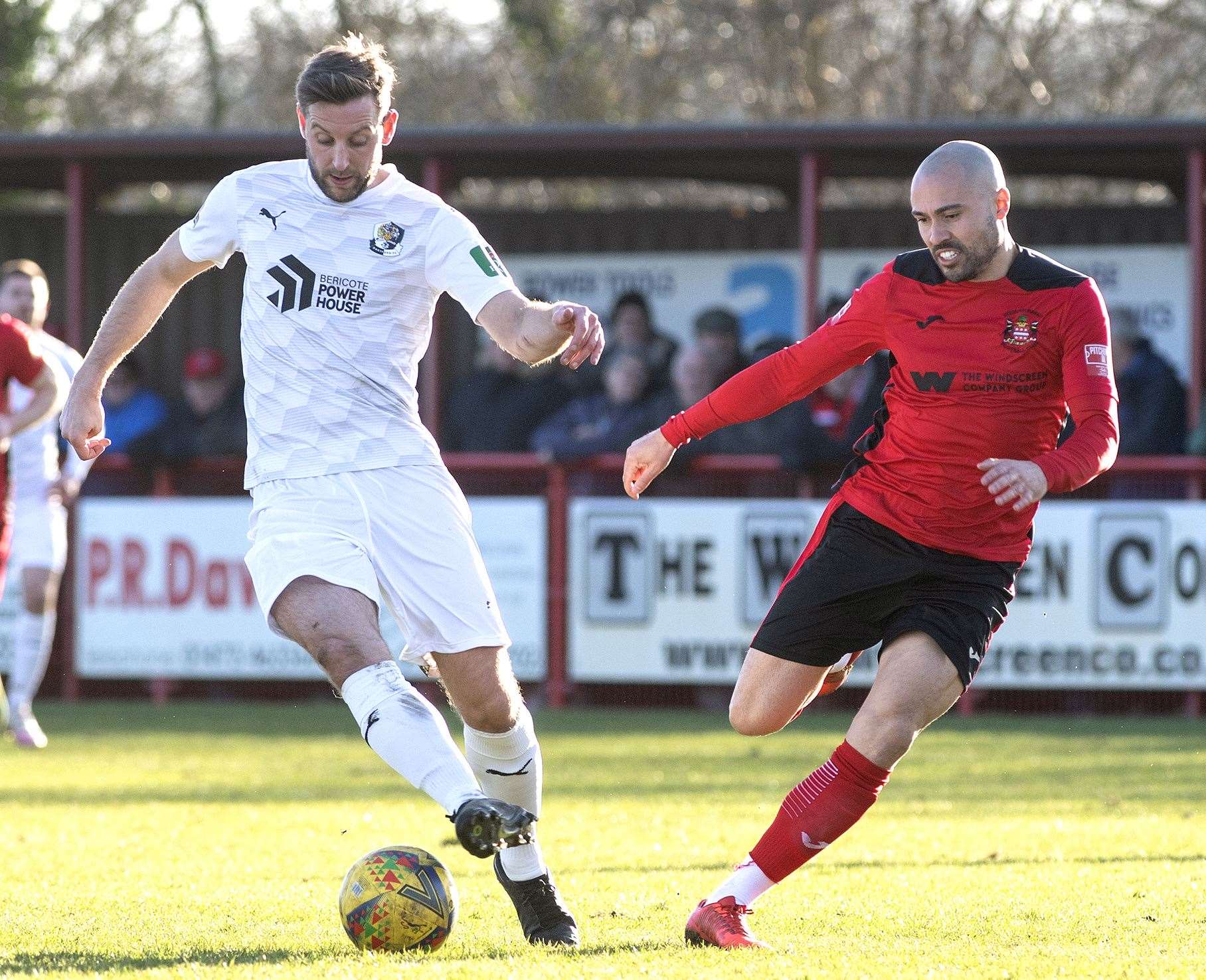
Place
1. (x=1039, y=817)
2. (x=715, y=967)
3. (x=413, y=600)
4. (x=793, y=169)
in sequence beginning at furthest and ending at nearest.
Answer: (x=793, y=169)
(x=1039, y=817)
(x=413, y=600)
(x=715, y=967)

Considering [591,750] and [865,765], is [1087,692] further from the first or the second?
[865,765]

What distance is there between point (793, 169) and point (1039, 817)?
26.6 feet

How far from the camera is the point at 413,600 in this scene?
5234 mm

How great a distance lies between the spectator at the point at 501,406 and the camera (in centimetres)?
1471

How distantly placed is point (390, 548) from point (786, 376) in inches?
50.4

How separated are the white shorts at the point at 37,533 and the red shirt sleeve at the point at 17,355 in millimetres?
1928

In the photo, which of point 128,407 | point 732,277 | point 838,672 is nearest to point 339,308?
point 838,672

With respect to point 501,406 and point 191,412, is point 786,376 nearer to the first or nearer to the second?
point 501,406

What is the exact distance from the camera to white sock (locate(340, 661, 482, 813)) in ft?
15.6

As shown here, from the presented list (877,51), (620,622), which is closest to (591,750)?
(620,622)

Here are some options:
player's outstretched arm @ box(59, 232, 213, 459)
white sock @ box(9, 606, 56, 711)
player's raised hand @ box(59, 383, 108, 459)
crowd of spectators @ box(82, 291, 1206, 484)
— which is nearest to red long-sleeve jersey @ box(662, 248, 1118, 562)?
player's outstretched arm @ box(59, 232, 213, 459)

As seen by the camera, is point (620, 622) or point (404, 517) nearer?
point (404, 517)

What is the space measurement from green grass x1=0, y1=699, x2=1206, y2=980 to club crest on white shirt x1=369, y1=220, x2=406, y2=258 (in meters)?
1.90

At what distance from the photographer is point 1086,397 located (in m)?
5.18
